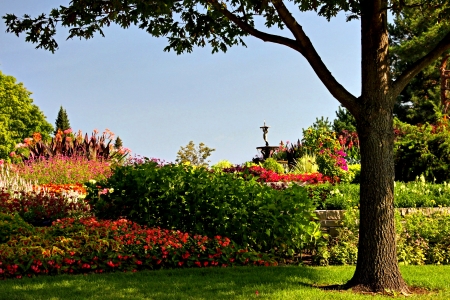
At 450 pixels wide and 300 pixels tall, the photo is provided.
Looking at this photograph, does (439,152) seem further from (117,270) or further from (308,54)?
(117,270)

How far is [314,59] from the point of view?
18.5 ft

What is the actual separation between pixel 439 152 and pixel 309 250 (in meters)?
6.58

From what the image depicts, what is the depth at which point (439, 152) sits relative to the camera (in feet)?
41.5

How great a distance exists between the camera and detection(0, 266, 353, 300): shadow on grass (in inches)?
196

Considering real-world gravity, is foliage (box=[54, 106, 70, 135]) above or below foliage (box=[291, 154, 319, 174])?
above

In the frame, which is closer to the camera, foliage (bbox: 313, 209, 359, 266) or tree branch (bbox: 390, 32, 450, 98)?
tree branch (bbox: 390, 32, 450, 98)

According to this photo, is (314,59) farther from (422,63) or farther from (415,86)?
(415,86)

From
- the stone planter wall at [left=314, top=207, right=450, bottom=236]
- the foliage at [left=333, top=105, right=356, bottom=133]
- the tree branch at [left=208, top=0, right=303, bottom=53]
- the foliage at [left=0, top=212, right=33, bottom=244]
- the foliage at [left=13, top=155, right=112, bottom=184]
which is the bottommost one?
the foliage at [left=0, top=212, right=33, bottom=244]

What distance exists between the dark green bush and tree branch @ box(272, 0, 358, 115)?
6.80ft

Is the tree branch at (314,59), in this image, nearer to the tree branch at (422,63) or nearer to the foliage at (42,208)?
the tree branch at (422,63)

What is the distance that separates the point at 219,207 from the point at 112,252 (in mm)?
1606

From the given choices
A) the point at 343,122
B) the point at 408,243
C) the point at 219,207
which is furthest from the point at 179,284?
the point at 343,122

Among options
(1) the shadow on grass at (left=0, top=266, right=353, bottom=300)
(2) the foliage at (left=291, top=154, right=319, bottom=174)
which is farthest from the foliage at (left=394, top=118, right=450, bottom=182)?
(1) the shadow on grass at (left=0, top=266, right=353, bottom=300)

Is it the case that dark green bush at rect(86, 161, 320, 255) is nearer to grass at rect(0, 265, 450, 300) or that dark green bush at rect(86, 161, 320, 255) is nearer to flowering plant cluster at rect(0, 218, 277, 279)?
flowering plant cluster at rect(0, 218, 277, 279)
